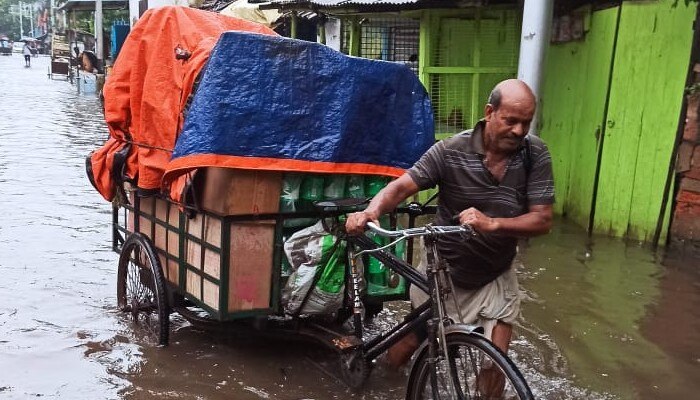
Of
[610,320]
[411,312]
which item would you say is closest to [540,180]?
[411,312]

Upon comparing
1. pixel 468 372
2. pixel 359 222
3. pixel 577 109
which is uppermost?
pixel 577 109

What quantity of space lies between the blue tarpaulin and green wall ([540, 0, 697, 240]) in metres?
3.67

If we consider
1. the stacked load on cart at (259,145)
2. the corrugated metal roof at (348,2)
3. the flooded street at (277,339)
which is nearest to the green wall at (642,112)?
the flooded street at (277,339)

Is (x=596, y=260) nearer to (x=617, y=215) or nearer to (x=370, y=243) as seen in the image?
(x=617, y=215)

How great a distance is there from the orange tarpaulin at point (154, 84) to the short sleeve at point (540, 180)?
1819mm

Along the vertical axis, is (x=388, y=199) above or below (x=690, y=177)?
above

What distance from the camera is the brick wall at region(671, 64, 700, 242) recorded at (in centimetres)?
638

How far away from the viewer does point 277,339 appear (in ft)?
13.9

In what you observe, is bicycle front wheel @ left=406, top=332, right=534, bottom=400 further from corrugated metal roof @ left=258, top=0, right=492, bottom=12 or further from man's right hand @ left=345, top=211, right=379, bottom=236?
corrugated metal roof @ left=258, top=0, right=492, bottom=12

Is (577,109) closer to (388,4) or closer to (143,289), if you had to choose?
(388,4)

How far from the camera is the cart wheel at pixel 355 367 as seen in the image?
3.68 metres

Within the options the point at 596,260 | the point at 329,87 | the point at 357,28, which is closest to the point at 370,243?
the point at 329,87

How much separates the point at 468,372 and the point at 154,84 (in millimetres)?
2475

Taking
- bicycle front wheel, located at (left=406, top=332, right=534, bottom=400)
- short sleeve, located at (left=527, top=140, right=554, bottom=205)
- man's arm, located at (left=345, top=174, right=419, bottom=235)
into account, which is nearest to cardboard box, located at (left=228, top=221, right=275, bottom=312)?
man's arm, located at (left=345, top=174, right=419, bottom=235)
